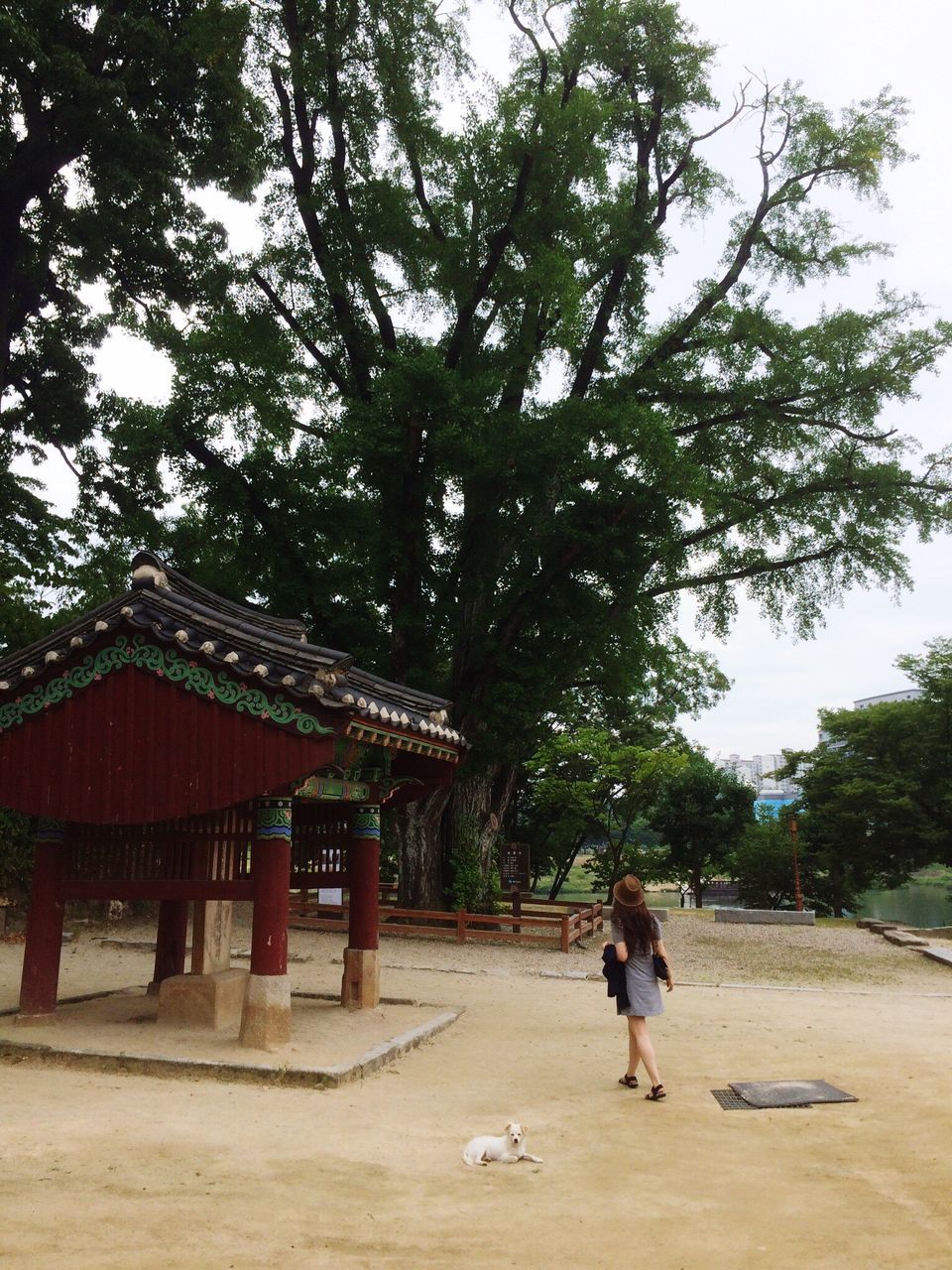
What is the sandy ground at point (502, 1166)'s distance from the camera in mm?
4238

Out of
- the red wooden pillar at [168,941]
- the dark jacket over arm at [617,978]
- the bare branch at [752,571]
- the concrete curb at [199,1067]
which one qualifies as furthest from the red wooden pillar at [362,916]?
the bare branch at [752,571]

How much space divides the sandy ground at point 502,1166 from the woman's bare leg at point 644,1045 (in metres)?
0.21

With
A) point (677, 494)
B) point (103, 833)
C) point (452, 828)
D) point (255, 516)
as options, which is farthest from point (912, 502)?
point (103, 833)

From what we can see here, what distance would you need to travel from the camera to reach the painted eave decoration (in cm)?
801

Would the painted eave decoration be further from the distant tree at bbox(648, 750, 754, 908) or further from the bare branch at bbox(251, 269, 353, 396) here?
the distant tree at bbox(648, 750, 754, 908)

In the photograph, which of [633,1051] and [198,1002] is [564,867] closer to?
[198,1002]

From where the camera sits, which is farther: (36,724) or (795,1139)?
(36,724)

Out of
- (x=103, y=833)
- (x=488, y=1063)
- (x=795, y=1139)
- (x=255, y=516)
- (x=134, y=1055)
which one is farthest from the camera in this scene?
(x=255, y=516)

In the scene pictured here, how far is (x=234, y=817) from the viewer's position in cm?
871

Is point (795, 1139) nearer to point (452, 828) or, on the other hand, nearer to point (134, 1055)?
point (134, 1055)

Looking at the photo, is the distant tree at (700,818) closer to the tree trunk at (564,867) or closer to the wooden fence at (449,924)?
the tree trunk at (564,867)

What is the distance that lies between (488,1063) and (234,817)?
3159mm

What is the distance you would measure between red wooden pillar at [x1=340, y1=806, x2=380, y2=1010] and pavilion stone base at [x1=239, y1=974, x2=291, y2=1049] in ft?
7.14

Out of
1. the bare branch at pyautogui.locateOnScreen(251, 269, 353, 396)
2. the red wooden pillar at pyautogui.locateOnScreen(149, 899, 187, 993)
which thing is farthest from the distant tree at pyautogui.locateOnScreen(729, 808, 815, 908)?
the red wooden pillar at pyautogui.locateOnScreen(149, 899, 187, 993)
